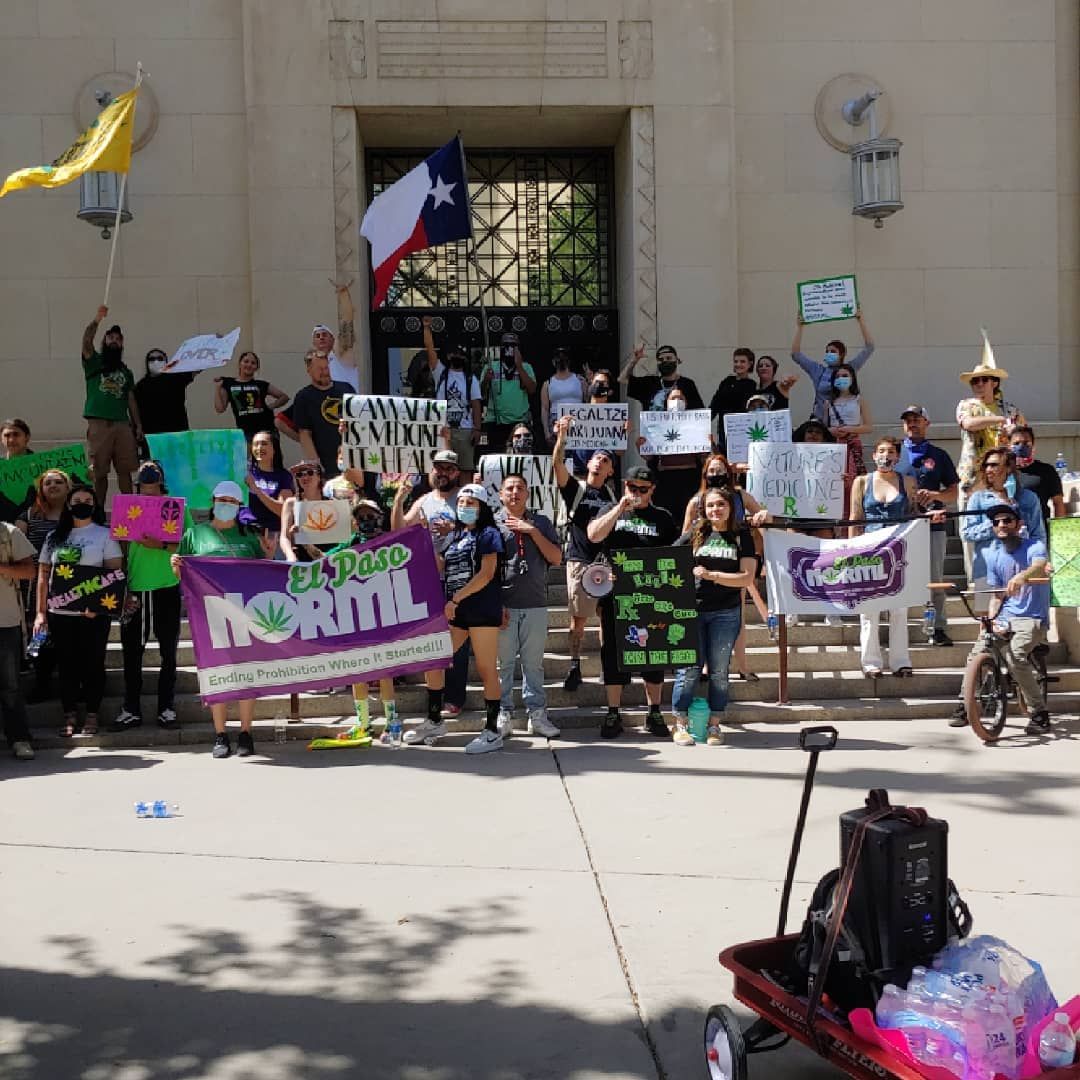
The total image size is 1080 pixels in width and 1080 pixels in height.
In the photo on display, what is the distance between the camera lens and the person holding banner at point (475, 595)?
9625mm

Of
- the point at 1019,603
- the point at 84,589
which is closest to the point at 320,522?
the point at 84,589

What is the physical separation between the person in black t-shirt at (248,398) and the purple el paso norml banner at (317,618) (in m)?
3.22

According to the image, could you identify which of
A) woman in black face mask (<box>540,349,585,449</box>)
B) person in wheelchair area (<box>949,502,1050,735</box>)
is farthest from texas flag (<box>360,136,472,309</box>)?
person in wheelchair area (<box>949,502,1050,735</box>)

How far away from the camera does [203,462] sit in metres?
11.8

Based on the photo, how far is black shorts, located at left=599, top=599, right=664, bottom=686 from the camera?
391 inches

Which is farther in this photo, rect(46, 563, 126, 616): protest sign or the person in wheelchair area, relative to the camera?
rect(46, 563, 126, 616): protest sign

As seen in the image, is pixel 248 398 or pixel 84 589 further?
pixel 248 398

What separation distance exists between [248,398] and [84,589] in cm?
338

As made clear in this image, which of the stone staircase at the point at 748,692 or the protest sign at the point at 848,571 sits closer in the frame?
the stone staircase at the point at 748,692

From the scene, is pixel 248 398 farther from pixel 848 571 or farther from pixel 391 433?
pixel 848 571

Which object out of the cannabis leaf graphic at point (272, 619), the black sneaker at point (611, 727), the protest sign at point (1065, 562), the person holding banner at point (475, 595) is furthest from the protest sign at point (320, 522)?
the protest sign at point (1065, 562)

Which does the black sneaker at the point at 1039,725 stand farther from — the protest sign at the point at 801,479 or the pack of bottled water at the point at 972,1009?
the pack of bottled water at the point at 972,1009

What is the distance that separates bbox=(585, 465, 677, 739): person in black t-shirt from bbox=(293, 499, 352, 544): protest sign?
1850 millimetres

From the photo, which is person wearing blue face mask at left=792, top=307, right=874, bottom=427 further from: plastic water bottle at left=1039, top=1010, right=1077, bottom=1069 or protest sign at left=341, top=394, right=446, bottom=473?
plastic water bottle at left=1039, top=1010, right=1077, bottom=1069
